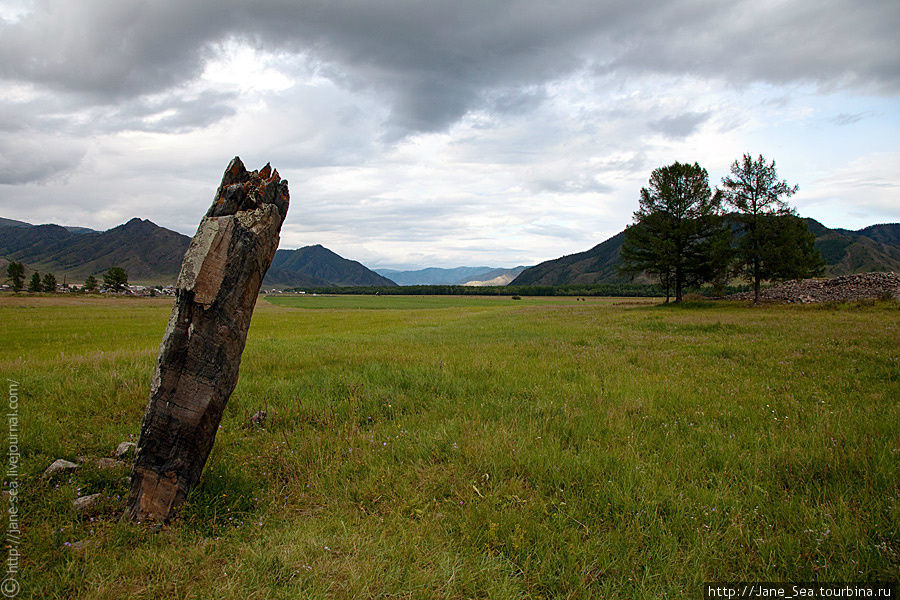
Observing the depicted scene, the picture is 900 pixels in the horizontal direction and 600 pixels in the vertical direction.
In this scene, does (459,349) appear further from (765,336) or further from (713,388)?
(765,336)

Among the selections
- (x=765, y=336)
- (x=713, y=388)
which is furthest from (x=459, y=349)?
(x=765, y=336)

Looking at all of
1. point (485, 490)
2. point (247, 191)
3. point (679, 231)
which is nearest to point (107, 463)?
point (247, 191)

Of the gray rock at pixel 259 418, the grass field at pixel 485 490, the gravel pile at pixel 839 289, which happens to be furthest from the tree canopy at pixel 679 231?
the gray rock at pixel 259 418

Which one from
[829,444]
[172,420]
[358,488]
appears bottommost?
[358,488]

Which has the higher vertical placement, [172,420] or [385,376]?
[172,420]

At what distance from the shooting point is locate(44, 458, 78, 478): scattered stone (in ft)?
15.5

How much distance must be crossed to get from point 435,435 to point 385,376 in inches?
153

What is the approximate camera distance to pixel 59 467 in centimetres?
484

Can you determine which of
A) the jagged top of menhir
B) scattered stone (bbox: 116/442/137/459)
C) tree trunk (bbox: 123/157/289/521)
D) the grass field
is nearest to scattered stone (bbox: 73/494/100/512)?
the grass field

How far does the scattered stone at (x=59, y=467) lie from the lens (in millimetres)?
4738

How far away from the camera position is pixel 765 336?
50.0 ft

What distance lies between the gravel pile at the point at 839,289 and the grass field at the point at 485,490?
37.4 metres

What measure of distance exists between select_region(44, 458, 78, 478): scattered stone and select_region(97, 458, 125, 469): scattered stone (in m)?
0.24

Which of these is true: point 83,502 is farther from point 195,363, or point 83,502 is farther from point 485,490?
point 485,490
